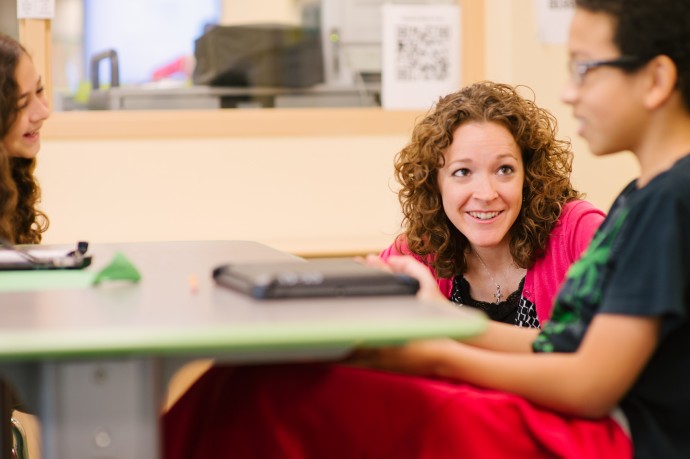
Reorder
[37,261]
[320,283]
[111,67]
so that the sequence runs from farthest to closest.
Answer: [111,67], [37,261], [320,283]

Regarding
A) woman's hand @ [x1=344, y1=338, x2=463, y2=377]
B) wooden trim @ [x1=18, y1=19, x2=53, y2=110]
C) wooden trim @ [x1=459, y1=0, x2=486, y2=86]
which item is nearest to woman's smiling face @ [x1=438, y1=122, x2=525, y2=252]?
woman's hand @ [x1=344, y1=338, x2=463, y2=377]

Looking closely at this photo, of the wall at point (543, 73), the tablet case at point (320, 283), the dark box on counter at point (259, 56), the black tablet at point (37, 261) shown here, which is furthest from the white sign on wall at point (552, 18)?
the tablet case at point (320, 283)

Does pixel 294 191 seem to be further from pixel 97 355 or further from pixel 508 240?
pixel 97 355

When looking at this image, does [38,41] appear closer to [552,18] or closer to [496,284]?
[552,18]

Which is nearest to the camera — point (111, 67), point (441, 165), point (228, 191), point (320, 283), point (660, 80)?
point (320, 283)

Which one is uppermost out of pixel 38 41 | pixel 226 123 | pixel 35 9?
pixel 35 9

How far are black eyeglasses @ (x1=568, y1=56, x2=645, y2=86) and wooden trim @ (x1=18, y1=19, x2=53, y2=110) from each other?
2.23 meters

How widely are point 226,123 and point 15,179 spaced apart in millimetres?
1010

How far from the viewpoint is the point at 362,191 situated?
126 inches

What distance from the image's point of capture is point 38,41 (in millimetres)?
3027

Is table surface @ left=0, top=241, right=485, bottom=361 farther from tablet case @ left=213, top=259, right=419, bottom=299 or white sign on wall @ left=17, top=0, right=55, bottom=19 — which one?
white sign on wall @ left=17, top=0, right=55, bottom=19

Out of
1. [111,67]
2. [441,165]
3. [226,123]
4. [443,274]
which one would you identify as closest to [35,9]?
[111,67]

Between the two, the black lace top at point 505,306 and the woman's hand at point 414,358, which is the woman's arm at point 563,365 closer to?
the woman's hand at point 414,358

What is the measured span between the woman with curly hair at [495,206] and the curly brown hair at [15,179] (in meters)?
0.84
